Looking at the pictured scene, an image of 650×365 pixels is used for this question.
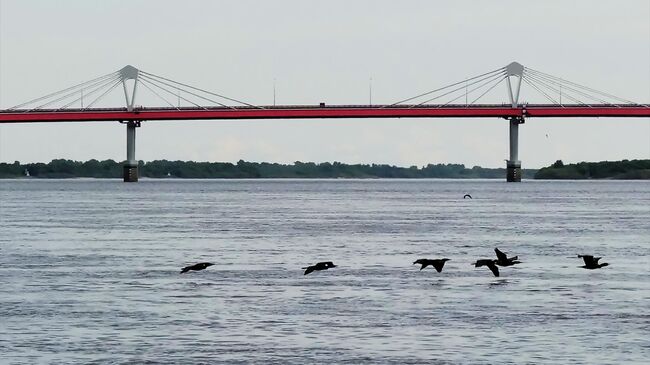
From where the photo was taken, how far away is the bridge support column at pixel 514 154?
6471 inches

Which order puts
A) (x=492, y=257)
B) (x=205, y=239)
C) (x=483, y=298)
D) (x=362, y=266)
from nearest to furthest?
(x=483, y=298), (x=362, y=266), (x=492, y=257), (x=205, y=239)

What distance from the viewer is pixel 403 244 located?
48375mm

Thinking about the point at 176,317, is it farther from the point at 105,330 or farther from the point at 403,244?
the point at 403,244

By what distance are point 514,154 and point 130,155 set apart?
44389 millimetres

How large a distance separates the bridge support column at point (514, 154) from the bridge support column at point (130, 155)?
4068 centimetres

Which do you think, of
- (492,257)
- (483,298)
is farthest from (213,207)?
(483,298)

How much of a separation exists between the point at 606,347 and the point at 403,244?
25716 millimetres

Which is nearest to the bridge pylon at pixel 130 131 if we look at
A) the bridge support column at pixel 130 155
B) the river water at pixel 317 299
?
the bridge support column at pixel 130 155

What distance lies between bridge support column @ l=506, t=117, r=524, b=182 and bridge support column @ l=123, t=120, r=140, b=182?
4068 cm

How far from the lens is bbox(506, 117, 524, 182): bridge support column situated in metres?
164

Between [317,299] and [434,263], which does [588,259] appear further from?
[317,299]

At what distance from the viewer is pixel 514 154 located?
178000 mm

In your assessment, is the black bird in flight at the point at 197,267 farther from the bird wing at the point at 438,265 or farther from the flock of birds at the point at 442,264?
the bird wing at the point at 438,265

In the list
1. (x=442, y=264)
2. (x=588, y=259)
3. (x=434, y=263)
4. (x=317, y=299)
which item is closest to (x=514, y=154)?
(x=588, y=259)
